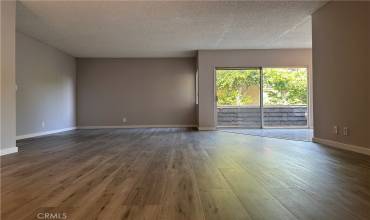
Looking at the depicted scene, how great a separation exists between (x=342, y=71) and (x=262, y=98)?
4310mm

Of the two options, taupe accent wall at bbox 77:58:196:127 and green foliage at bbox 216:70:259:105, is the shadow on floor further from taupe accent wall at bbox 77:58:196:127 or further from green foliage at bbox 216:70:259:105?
taupe accent wall at bbox 77:58:196:127

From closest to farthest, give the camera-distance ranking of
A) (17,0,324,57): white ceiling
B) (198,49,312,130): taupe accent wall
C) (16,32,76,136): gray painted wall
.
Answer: (17,0,324,57): white ceiling < (16,32,76,136): gray painted wall < (198,49,312,130): taupe accent wall

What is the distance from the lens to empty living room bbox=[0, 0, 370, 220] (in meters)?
1.96

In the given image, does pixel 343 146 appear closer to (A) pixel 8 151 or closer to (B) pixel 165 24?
(B) pixel 165 24

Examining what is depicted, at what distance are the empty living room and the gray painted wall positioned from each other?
0.14 feet

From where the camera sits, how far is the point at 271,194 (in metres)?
2.01

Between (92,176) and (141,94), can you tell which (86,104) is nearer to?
(141,94)

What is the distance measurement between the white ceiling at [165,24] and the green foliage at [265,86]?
80 centimetres

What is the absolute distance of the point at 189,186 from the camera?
2256mm

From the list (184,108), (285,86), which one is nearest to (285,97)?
(285,86)

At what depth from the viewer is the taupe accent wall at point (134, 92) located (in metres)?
9.82

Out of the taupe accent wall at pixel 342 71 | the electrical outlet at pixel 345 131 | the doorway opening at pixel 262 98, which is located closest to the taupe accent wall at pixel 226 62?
the doorway opening at pixel 262 98

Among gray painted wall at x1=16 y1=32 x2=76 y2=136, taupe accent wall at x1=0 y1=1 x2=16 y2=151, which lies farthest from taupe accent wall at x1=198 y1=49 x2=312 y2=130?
taupe accent wall at x1=0 y1=1 x2=16 y2=151

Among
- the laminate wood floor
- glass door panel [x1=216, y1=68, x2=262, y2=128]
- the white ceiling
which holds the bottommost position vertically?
the laminate wood floor
